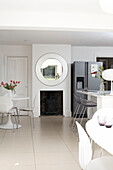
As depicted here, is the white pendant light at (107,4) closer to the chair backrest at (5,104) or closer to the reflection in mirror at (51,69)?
the chair backrest at (5,104)

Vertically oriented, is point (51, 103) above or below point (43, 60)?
below

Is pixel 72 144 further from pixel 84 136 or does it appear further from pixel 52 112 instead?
pixel 52 112

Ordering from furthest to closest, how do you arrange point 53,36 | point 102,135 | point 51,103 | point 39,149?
1. point 51,103
2. point 53,36
3. point 39,149
4. point 102,135

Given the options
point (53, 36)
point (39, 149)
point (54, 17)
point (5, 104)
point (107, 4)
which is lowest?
point (39, 149)

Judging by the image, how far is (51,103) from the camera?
878 centimetres

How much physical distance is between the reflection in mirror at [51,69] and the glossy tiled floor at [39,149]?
8.19ft

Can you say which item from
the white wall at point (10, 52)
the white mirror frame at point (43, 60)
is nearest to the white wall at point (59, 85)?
the white mirror frame at point (43, 60)

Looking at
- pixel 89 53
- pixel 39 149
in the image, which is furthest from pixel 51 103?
pixel 39 149

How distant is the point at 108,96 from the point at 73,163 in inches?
73.5

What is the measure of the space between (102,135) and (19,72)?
276 inches

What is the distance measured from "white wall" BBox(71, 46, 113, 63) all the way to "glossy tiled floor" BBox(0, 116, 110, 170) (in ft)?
10.7

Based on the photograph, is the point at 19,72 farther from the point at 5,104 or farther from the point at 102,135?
the point at 102,135

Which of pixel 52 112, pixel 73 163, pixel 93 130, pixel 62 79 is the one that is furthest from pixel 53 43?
pixel 93 130

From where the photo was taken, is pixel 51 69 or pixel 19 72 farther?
pixel 19 72
